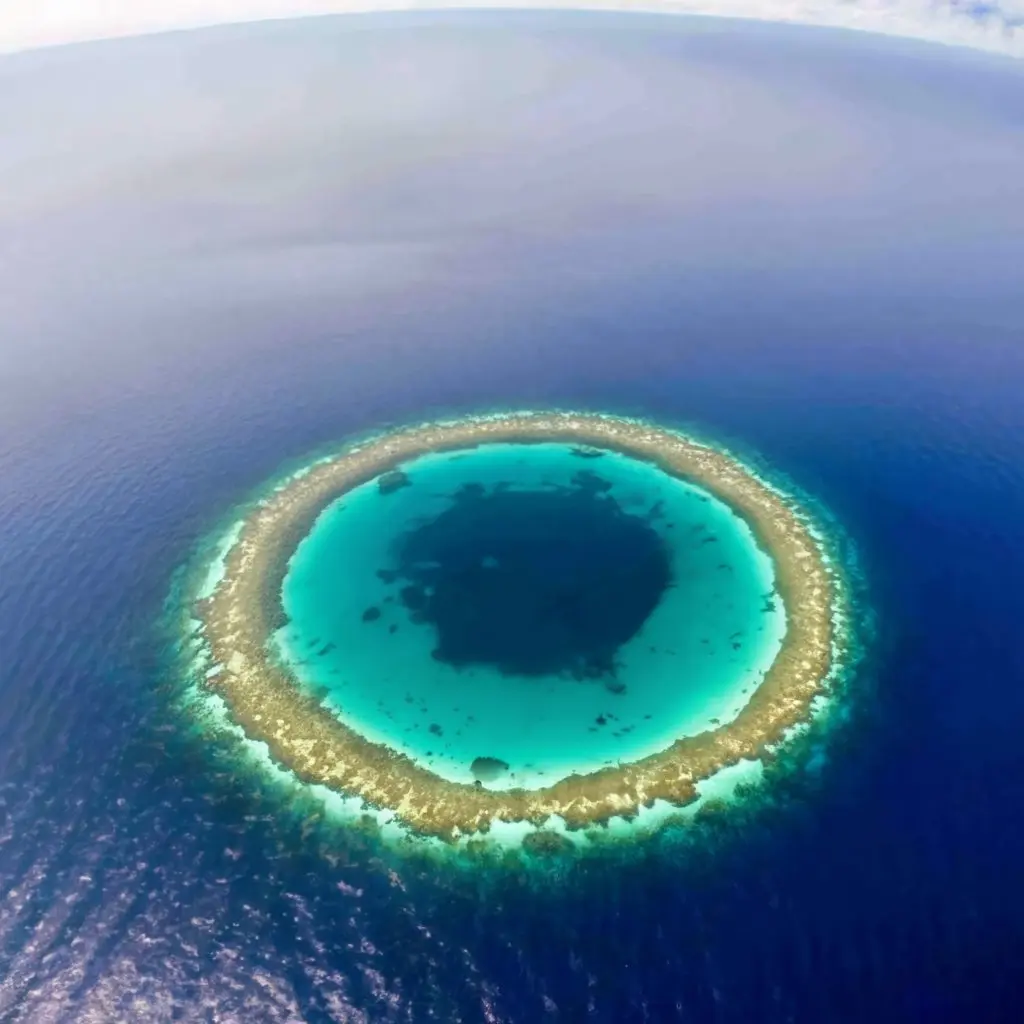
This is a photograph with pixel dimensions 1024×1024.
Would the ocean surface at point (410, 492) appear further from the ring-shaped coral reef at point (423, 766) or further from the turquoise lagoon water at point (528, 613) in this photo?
the turquoise lagoon water at point (528, 613)

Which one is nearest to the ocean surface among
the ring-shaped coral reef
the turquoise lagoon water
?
the ring-shaped coral reef

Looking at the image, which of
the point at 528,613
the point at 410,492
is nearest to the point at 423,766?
the point at 528,613

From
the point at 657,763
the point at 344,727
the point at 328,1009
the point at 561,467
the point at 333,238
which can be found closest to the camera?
the point at 328,1009

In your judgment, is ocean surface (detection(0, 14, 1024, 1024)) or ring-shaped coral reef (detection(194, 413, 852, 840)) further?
ring-shaped coral reef (detection(194, 413, 852, 840))

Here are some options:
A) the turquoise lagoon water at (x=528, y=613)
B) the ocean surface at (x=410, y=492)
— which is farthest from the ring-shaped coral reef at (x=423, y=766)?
the ocean surface at (x=410, y=492)

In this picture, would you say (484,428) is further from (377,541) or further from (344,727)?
(344,727)

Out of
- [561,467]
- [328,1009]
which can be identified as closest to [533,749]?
[328,1009]

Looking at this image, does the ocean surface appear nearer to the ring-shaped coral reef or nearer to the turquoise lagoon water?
the ring-shaped coral reef
